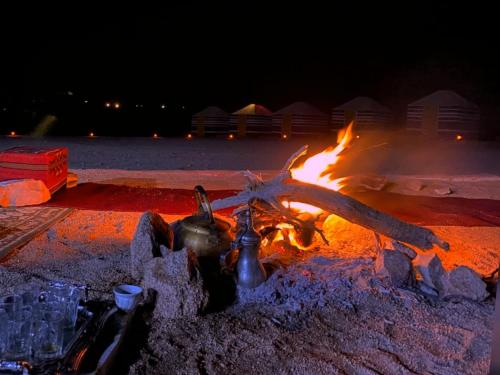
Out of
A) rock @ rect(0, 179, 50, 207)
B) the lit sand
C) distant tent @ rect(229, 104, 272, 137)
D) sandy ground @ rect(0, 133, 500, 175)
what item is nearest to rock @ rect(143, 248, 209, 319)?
the lit sand

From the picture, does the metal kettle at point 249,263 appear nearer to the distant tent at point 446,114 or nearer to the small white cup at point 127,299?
the small white cup at point 127,299

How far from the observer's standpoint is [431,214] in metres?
7.12

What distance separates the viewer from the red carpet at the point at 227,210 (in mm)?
6949

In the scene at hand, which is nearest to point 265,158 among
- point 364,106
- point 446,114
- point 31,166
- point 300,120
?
point 31,166

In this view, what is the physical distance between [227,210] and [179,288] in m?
3.61

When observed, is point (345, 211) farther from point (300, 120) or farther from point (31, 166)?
point (300, 120)

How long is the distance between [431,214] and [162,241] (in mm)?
4403

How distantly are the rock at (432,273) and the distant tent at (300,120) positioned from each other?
19778mm

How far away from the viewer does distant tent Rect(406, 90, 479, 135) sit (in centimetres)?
2136

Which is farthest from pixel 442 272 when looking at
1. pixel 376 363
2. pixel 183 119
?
pixel 183 119

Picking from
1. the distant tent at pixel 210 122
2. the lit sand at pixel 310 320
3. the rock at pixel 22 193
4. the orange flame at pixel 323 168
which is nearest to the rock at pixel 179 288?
the lit sand at pixel 310 320

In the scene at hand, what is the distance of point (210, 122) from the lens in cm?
2409

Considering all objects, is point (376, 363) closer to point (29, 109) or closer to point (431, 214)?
point (431, 214)

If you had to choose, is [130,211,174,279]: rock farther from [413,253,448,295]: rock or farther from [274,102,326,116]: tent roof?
[274,102,326,116]: tent roof
